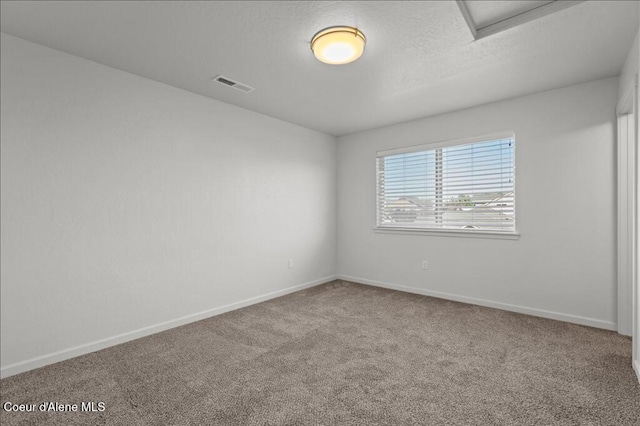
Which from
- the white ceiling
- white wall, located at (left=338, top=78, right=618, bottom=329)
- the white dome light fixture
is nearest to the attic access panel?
the white ceiling

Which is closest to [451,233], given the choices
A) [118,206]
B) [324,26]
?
[324,26]

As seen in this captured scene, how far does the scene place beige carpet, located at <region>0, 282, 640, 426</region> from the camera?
179 cm

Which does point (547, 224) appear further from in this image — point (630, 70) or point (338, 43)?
point (338, 43)

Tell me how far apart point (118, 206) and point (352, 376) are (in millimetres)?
2505

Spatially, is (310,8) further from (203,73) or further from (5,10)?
(5,10)

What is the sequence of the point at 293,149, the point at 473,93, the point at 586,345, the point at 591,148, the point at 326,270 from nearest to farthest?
the point at 586,345
the point at 591,148
the point at 473,93
the point at 293,149
the point at 326,270

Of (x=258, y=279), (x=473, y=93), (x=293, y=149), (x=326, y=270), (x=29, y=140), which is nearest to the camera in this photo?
(x=29, y=140)

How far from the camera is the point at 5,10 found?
6.61 ft

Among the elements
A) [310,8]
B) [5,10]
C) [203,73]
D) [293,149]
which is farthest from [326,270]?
[5,10]

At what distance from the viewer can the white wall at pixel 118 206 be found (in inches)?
91.2

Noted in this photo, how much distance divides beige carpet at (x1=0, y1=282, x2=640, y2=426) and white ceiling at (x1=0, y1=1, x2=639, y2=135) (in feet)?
8.22

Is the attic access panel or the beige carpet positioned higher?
the attic access panel

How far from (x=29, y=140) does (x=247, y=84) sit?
73.3 inches

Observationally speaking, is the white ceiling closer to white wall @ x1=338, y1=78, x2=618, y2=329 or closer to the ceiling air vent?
the ceiling air vent
